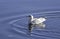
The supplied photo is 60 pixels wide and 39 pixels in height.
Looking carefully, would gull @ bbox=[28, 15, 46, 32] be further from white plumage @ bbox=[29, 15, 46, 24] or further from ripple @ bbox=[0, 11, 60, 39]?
ripple @ bbox=[0, 11, 60, 39]

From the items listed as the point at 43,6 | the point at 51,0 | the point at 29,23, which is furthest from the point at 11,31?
the point at 51,0

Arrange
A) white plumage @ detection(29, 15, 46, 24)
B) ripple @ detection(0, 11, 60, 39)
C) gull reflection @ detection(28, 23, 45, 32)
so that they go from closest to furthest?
ripple @ detection(0, 11, 60, 39)
gull reflection @ detection(28, 23, 45, 32)
white plumage @ detection(29, 15, 46, 24)

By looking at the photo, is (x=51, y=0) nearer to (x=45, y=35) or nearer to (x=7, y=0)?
(x=7, y=0)

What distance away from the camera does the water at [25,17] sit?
1334 centimetres

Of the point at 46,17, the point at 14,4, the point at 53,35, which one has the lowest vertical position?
the point at 53,35

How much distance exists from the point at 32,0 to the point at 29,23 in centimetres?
286

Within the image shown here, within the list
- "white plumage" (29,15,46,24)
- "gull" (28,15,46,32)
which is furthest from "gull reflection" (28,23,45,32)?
"white plumage" (29,15,46,24)

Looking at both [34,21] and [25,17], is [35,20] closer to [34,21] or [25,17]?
[34,21]

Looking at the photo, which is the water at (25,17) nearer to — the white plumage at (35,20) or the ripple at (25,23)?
the ripple at (25,23)

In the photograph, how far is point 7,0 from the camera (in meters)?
17.2

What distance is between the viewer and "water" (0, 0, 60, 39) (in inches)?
525

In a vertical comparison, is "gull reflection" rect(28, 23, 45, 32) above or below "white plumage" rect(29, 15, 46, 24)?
below

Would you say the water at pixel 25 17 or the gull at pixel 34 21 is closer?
the water at pixel 25 17

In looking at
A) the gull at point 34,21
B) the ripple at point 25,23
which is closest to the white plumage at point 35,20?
the gull at point 34,21
